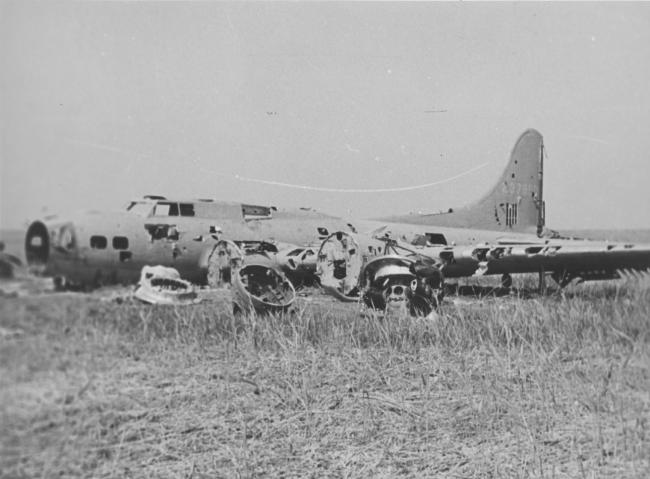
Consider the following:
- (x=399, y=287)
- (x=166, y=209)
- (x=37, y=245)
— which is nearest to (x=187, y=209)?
(x=166, y=209)

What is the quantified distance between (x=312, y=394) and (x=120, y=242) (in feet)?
6.76

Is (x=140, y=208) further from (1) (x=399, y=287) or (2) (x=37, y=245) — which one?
(1) (x=399, y=287)

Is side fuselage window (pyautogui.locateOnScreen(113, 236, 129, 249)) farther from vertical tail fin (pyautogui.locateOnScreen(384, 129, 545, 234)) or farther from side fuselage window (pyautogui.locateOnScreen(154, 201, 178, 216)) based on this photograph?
vertical tail fin (pyautogui.locateOnScreen(384, 129, 545, 234))

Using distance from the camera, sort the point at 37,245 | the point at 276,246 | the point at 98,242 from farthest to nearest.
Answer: the point at 276,246, the point at 98,242, the point at 37,245

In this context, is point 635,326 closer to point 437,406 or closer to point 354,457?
point 437,406

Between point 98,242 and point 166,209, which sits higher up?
point 166,209

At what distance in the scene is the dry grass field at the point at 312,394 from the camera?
2342 mm

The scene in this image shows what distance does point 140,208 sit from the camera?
4488 millimetres

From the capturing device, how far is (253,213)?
5461 mm

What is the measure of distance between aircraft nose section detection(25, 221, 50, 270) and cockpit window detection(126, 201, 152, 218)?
4.05ft

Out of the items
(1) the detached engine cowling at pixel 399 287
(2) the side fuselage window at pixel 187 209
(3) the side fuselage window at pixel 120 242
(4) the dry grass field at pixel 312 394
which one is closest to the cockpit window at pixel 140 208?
(3) the side fuselage window at pixel 120 242

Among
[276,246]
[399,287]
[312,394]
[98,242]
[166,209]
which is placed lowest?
[312,394]

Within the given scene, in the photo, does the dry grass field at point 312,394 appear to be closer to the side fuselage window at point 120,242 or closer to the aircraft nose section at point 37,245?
the aircraft nose section at point 37,245

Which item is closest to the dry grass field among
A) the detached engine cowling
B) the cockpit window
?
the detached engine cowling
